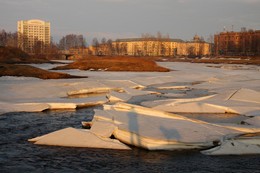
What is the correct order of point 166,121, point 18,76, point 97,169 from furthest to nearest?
point 18,76, point 166,121, point 97,169

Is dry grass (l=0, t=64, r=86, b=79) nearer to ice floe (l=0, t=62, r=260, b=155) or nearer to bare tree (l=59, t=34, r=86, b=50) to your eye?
ice floe (l=0, t=62, r=260, b=155)

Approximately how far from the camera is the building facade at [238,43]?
291 ft

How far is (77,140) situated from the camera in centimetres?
809

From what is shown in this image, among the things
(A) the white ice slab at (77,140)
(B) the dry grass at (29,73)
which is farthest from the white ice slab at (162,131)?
(B) the dry grass at (29,73)

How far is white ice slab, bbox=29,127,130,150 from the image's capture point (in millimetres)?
7887

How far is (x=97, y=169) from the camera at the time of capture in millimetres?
6516

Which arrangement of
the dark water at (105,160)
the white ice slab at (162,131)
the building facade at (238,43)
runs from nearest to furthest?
the dark water at (105,160) → the white ice slab at (162,131) → the building facade at (238,43)

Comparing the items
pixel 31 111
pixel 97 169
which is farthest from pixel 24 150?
pixel 31 111

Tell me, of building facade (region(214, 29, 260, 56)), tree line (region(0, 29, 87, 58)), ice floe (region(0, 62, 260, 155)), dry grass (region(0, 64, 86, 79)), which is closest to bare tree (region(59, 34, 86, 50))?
tree line (region(0, 29, 87, 58))

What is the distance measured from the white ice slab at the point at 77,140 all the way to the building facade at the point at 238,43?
81179 mm

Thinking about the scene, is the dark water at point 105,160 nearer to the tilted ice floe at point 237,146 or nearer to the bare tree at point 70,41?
the tilted ice floe at point 237,146

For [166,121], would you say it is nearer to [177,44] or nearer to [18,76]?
[18,76]

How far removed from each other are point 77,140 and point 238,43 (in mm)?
98959

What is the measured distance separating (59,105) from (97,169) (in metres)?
7.02
